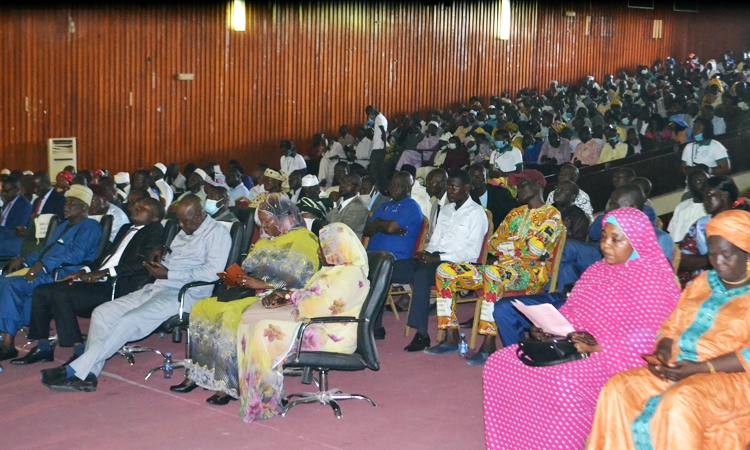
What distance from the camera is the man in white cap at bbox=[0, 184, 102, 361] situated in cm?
598

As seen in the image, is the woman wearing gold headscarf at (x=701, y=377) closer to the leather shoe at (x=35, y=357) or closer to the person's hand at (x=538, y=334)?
the person's hand at (x=538, y=334)

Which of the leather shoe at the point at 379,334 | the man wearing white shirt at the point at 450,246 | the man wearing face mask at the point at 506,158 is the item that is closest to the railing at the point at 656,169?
the man wearing face mask at the point at 506,158

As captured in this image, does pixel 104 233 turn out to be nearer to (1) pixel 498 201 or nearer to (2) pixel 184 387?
(2) pixel 184 387

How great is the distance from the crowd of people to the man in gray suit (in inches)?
0.7

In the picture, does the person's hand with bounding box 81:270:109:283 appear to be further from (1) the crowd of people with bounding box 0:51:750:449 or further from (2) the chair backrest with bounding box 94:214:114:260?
(2) the chair backrest with bounding box 94:214:114:260

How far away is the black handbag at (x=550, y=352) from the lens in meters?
3.80

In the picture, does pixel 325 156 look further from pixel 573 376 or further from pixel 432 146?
pixel 573 376

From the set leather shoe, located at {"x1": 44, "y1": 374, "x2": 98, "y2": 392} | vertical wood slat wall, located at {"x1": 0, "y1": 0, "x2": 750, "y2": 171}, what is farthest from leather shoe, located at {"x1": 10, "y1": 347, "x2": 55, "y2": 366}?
vertical wood slat wall, located at {"x1": 0, "y1": 0, "x2": 750, "y2": 171}

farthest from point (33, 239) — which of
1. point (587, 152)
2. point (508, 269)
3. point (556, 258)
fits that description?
point (587, 152)

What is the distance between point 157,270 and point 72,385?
85cm

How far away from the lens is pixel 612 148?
12.2m

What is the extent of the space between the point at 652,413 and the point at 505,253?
2483mm

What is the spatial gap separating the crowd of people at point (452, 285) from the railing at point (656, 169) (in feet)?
2.12

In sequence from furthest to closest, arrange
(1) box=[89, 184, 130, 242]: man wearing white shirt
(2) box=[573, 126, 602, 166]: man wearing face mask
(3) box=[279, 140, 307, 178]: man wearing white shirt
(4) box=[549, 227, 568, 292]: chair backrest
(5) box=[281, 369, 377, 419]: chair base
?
(3) box=[279, 140, 307, 178]: man wearing white shirt < (2) box=[573, 126, 602, 166]: man wearing face mask < (1) box=[89, 184, 130, 242]: man wearing white shirt < (4) box=[549, 227, 568, 292]: chair backrest < (5) box=[281, 369, 377, 419]: chair base
